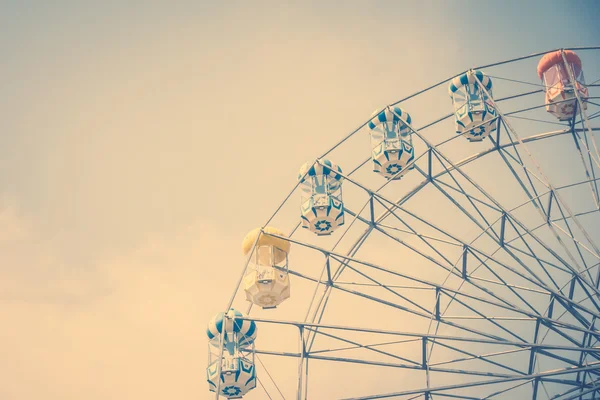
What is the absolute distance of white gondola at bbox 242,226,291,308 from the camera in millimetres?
24281

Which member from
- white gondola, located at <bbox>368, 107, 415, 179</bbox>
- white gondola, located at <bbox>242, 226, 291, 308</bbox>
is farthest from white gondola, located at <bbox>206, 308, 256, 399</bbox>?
white gondola, located at <bbox>368, 107, 415, 179</bbox>

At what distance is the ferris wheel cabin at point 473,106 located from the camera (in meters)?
26.4

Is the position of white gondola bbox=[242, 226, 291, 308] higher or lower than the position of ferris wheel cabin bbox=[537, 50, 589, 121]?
lower

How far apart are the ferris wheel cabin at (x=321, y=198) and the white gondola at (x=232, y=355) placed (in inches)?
151

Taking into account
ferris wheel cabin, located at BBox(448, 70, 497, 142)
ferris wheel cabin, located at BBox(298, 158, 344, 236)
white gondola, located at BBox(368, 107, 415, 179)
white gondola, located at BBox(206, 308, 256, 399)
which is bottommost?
white gondola, located at BBox(206, 308, 256, 399)

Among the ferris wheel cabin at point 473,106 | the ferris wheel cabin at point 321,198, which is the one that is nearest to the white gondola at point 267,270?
the ferris wheel cabin at point 321,198

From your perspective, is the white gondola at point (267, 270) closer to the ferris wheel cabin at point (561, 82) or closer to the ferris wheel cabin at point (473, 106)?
the ferris wheel cabin at point (473, 106)

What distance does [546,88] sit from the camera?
26.7 m

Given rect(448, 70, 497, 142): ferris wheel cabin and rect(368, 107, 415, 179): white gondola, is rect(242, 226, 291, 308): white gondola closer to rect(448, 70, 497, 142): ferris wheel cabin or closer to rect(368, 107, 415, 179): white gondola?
rect(368, 107, 415, 179): white gondola

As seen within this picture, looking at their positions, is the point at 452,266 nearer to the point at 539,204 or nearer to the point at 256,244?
the point at 539,204

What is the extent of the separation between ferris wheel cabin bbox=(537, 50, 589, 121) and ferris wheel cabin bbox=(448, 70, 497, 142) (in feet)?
5.98

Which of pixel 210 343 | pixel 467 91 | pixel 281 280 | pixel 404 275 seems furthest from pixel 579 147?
pixel 210 343

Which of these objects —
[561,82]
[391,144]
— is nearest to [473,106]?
[561,82]

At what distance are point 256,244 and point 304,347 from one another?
376 centimetres
